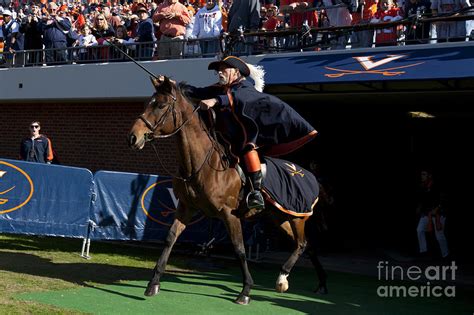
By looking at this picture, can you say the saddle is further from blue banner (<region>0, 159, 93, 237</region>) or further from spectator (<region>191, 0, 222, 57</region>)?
spectator (<region>191, 0, 222, 57</region>)

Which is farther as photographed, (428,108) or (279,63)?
(428,108)

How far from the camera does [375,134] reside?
18297 millimetres

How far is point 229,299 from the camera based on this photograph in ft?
30.3

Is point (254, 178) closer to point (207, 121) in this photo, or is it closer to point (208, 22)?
point (207, 121)

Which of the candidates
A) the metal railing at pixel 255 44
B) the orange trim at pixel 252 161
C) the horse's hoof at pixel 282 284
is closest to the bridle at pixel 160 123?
the orange trim at pixel 252 161

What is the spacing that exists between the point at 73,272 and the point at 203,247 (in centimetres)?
272

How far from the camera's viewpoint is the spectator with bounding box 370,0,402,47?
1206 centimetres

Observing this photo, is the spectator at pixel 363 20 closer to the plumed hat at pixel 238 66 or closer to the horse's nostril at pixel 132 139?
the plumed hat at pixel 238 66

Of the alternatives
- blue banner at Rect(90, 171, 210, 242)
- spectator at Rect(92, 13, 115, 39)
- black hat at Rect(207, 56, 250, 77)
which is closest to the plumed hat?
black hat at Rect(207, 56, 250, 77)

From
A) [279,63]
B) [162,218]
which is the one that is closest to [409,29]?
[279,63]

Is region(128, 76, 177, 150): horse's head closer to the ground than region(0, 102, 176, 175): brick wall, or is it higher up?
higher up

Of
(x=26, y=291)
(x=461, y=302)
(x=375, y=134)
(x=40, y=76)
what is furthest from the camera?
(x=375, y=134)

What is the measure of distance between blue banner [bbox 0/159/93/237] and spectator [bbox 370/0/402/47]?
5.17 metres

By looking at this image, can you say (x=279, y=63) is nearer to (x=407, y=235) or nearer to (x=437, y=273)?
(x=437, y=273)
